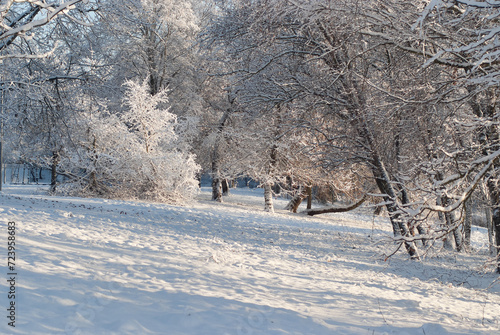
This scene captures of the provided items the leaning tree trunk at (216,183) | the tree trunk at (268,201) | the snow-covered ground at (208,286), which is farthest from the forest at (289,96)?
the snow-covered ground at (208,286)

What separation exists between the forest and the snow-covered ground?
114 cm

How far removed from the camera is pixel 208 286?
16.2 feet

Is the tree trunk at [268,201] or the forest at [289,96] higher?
the forest at [289,96]

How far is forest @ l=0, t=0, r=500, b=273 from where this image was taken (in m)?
4.64

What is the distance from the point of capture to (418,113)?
6637mm

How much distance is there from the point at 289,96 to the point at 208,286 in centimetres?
573

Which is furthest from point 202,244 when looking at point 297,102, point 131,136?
point 131,136

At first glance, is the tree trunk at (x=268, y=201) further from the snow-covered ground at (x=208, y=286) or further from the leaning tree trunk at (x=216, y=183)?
the snow-covered ground at (x=208, y=286)

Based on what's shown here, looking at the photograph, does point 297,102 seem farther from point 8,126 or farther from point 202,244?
point 8,126

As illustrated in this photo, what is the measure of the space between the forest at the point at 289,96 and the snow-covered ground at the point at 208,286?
3.74ft

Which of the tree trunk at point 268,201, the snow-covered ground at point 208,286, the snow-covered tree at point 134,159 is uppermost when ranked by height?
the snow-covered tree at point 134,159

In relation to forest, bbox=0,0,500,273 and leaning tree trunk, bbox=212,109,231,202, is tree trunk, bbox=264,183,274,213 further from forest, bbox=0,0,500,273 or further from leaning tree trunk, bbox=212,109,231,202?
leaning tree trunk, bbox=212,109,231,202

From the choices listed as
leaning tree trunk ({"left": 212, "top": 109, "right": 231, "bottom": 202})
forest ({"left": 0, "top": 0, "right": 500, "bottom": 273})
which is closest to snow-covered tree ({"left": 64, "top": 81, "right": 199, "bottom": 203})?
forest ({"left": 0, "top": 0, "right": 500, "bottom": 273})

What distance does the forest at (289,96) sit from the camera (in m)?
4.64
